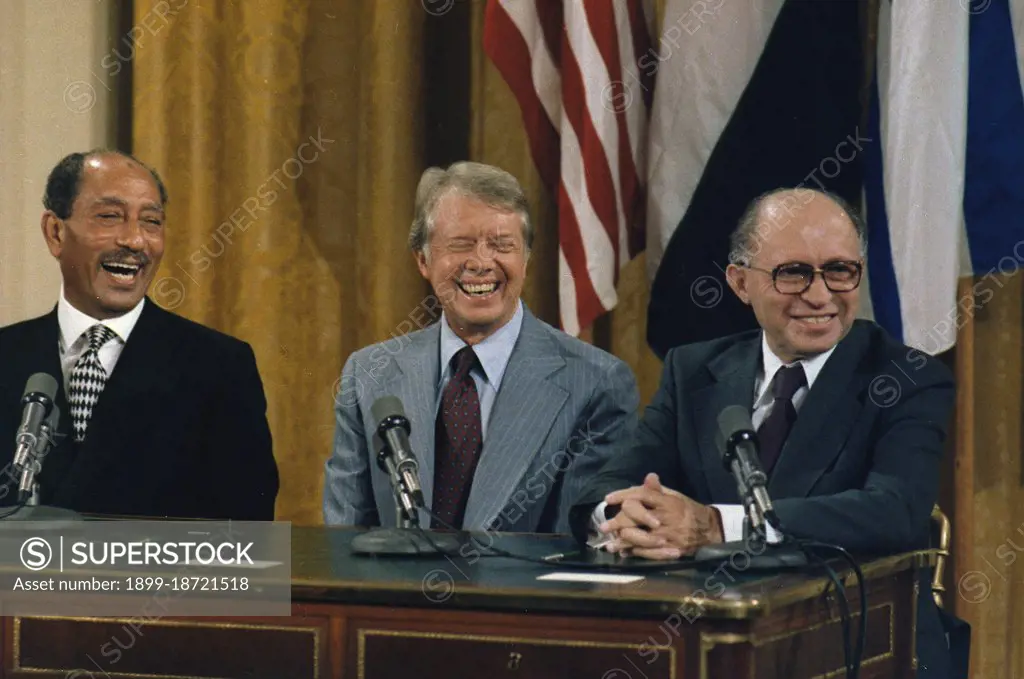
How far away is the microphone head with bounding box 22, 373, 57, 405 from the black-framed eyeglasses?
1473mm

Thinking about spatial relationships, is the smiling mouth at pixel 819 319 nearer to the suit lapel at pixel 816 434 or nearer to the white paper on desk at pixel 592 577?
the suit lapel at pixel 816 434

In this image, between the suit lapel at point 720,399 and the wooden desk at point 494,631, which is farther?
the suit lapel at point 720,399

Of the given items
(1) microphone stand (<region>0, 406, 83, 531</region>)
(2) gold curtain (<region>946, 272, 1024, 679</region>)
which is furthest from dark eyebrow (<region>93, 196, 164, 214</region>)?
(2) gold curtain (<region>946, 272, 1024, 679</region>)

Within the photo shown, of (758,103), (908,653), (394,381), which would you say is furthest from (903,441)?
(758,103)

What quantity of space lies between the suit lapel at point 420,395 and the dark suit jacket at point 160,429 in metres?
0.40

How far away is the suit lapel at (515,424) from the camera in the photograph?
3283 mm

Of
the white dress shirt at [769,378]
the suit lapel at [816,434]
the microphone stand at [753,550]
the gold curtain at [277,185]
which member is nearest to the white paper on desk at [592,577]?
the microphone stand at [753,550]

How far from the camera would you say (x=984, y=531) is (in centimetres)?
435

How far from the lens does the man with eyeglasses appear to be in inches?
108

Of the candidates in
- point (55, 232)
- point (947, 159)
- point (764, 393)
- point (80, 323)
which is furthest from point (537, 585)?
point (947, 159)

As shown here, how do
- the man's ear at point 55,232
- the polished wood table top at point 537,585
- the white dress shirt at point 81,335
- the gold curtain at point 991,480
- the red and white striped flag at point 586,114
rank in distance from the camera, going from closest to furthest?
the polished wood table top at point 537,585 → the white dress shirt at point 81,335 → the man's ear at point 55,232 → the gold curtain at point 991,480 → the red and white striped flag at point 586,114

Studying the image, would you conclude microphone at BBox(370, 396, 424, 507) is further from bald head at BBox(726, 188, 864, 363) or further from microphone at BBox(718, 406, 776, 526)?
bald head at BBox(726, 188, 864, 363)

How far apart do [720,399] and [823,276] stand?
33cm

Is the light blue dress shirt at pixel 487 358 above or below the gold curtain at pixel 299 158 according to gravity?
below
